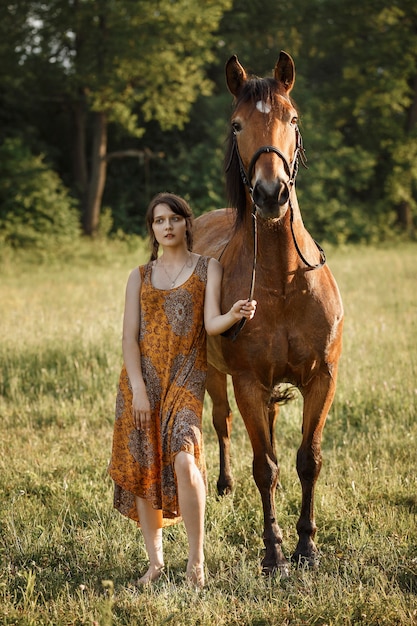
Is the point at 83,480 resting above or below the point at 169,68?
below

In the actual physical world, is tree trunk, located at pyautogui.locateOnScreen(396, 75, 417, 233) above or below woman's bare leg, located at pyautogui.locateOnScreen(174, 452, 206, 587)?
above

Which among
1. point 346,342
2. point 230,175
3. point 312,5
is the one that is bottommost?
point 346,342

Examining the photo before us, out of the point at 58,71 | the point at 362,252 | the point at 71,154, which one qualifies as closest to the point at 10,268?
the point at 58,71

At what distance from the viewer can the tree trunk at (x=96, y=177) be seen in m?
20.6

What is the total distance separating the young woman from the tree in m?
16.8

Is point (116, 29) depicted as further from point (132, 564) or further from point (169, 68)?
point (132, 564)

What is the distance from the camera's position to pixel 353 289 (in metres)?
13.2

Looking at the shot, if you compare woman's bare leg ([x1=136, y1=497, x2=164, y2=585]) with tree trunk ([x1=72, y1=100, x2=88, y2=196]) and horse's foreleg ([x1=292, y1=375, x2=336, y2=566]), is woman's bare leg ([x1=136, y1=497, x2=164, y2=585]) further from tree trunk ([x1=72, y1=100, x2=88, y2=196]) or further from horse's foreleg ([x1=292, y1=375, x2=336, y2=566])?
tree trunk ([x1=72, y1=100, x2=88, y2=196])

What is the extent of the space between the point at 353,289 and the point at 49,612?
429 inches

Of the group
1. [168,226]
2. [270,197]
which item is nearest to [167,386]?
[168,226]

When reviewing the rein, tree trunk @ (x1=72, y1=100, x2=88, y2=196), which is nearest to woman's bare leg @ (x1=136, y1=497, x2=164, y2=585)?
the rein

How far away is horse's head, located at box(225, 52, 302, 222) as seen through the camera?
2.96m

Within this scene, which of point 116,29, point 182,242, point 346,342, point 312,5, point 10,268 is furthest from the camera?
point 312,5

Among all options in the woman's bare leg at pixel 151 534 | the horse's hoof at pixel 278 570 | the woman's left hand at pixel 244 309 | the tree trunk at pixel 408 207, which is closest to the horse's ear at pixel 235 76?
the woman's left hand at pixel 244 309
